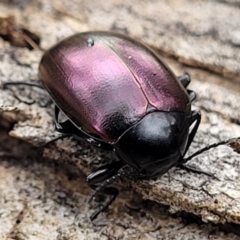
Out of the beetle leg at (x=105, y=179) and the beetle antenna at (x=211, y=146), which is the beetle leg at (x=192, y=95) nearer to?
the beetle antenna at (x=211, y=146)

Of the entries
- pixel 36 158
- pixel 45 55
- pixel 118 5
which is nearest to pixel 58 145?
pixel 36 158

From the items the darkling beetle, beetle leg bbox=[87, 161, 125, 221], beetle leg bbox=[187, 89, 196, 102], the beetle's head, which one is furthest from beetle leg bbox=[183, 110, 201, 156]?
beetle leg bbox=[87, 161, 125, 221]

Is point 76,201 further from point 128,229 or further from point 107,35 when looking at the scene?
point 107,35

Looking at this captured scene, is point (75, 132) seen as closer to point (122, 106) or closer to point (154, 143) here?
point (122, 106)

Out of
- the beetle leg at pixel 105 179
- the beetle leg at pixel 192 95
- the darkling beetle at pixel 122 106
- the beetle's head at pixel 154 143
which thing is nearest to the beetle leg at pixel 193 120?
the darkling beetle at pixel 122 106

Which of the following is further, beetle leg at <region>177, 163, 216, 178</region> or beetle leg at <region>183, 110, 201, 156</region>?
beetle leg at <region>183, 110, 201, 156</region>

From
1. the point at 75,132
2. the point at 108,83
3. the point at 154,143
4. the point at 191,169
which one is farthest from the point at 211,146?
the point at 75,132

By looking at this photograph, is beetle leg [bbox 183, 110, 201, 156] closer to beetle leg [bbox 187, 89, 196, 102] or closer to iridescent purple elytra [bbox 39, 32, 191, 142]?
iridescent purple elytra [bbox 39, 32, 191, 142]
